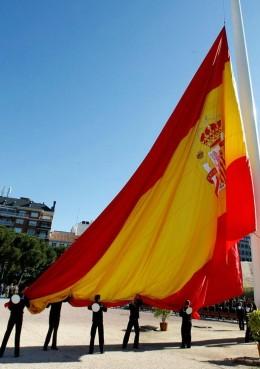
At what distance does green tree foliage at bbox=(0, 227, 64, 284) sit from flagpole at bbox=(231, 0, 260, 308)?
52.0m

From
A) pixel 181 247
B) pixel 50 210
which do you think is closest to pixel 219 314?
pixel 181 247

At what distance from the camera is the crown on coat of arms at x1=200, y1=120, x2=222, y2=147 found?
10.4 meters

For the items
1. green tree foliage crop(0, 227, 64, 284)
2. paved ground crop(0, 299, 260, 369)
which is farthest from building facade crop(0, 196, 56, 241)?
paved ground crop(0, 299, 260, 369)

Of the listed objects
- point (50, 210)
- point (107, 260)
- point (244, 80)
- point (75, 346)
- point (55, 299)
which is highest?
point (50, 210)

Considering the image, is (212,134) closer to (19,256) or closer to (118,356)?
(118,356)

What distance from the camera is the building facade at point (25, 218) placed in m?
109

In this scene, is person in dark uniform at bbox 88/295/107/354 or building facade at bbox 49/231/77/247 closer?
person in dark uniform at bbox 88/295/107/354

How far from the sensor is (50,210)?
116188 millimetres

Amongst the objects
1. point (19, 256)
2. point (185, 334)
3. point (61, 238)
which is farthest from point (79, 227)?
point (185, 334)

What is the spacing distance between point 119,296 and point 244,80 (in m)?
6.85

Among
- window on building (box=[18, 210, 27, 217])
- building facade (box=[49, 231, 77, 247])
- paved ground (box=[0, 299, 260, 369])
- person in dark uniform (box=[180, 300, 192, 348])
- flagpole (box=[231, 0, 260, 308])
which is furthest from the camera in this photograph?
building facade (box=[49, 231, 77, 247])

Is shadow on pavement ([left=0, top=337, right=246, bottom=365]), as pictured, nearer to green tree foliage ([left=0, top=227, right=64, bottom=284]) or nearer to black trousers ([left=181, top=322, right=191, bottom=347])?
black trousers ([left=181, top=322, right=191, bottom=347])

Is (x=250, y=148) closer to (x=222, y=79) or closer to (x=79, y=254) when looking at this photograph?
(x=222, y=79)

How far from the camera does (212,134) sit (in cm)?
1051
